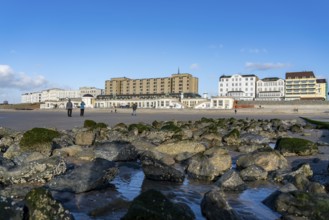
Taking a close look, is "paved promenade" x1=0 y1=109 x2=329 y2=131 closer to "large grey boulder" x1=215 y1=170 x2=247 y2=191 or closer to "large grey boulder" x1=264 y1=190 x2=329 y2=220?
"large grey boulder" x1=215 y1=170 x2=247 y2=191

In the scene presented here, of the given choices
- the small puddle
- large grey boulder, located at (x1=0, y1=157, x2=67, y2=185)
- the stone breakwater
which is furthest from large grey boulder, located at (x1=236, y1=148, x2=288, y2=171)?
large grey boulder, located at (x1=0, y1=157, x2=67, y2=185)

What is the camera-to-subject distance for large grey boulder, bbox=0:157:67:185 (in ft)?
22.7

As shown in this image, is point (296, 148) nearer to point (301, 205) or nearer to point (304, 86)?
point (301, 205)

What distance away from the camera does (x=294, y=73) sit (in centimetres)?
16525

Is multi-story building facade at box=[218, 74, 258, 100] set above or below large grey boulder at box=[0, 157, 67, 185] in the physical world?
above

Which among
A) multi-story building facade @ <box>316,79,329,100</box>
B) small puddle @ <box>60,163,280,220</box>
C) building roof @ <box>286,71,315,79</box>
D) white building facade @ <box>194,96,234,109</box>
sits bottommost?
small puddle @ <box>60,163,280,220</box>

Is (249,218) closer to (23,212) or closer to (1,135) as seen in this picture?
(23,212)

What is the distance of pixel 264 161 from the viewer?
8867 millimetres

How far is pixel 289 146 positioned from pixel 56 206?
29.9 ft

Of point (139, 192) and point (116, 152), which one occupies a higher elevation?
point (116, 152)

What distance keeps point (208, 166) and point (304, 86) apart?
165 metres

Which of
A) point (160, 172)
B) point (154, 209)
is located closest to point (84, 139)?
point (160, 172)

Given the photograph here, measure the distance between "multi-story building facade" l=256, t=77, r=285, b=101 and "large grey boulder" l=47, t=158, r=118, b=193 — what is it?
15837 cm

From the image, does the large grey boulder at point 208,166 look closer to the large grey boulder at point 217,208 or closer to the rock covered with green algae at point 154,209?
the large grey boulder at point 217,208
